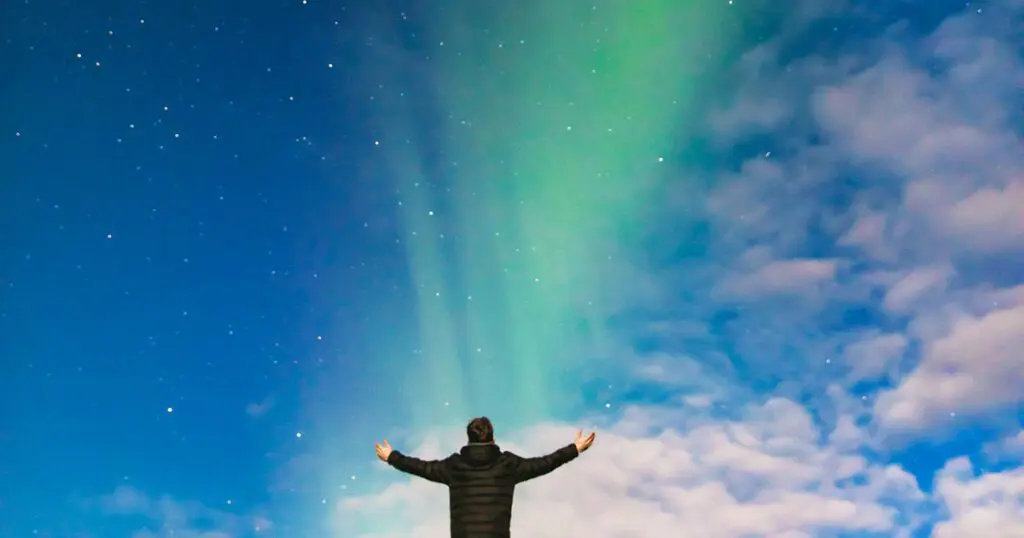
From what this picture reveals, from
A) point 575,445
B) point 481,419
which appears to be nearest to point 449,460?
point 481,419

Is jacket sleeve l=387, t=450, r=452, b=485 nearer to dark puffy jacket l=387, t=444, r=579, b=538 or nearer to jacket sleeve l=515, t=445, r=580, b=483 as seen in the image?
dark puffy jacket l=387, t=444, r=579, b=538

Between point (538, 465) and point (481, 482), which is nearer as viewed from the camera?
point (481, 482)

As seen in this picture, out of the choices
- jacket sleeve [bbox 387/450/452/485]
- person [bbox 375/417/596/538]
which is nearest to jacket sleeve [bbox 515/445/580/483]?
person [bbox 375/417/596/538]

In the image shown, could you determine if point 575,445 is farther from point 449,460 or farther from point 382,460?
point 382,460

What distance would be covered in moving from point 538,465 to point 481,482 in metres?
0.64

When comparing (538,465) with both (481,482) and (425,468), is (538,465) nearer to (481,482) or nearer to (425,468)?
(481,482)

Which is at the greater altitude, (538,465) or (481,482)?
(538,465)

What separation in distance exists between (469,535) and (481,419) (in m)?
1.16

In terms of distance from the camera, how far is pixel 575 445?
10461 millimetres

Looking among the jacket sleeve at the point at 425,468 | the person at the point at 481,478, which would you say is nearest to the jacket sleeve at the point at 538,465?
the person at the point at 481,478

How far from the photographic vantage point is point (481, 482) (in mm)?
9836

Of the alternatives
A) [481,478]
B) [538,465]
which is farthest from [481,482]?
[538,465]

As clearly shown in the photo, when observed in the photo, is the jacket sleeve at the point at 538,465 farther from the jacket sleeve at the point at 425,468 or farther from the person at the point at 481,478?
the jacket sleeve at the point at 425,468

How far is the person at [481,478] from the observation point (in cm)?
980
